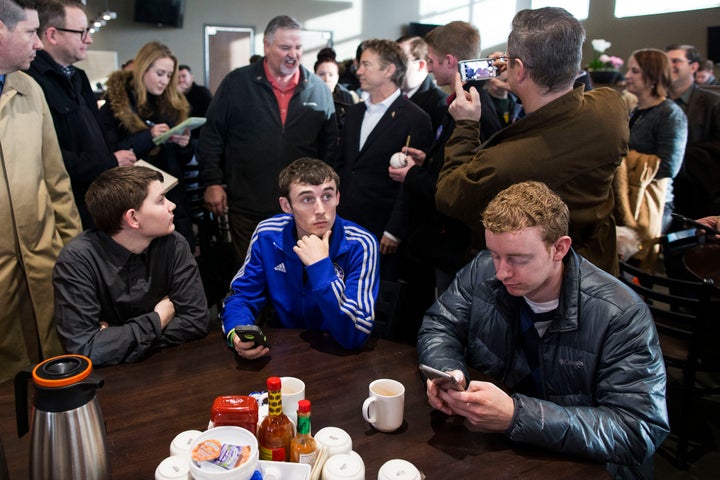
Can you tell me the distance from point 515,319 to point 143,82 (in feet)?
8.99

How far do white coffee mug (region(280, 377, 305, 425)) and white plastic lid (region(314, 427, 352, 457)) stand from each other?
12 centimetres

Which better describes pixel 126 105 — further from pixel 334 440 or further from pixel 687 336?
pixel 687 336

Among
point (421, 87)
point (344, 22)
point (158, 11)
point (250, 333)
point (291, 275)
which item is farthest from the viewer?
point (344, 22)

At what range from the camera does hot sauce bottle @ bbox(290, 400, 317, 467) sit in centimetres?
106

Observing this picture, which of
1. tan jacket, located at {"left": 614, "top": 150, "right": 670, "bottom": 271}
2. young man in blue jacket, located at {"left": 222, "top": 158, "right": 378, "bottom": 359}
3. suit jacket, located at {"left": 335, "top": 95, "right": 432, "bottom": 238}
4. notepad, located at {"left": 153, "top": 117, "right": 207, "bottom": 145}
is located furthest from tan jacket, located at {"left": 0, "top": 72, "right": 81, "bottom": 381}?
tan jacket, located at {"left": 614, "top": 150, "right": 670, "bottom": 271}

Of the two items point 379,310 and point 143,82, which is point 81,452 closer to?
point 379,310

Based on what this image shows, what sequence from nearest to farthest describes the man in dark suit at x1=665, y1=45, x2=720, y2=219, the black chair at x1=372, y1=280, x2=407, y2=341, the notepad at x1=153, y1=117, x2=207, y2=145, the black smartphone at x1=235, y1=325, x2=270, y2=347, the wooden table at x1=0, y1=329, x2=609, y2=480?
the wooden table at x1=0, y1=329, x2=609, y2=480, the black smartphone at x1=235, y1=325, x2=270, y2=347, the black chair at x1=372, y1=280, x2=407, y2=341, the notepad at x1=153, y1=117, x2=207, y2=145, the man in dark suit at x1=665, y1=45, x2=720, y2=219

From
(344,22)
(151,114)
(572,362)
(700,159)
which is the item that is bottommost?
(572,362)

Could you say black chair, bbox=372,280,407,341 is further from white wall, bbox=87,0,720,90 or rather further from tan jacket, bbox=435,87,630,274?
white wall, bbox=87,0,720,90

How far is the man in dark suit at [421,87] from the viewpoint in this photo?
3088 millimetres

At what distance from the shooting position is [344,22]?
10219 millimetres

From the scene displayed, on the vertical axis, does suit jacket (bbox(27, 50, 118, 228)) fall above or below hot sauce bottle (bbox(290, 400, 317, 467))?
above

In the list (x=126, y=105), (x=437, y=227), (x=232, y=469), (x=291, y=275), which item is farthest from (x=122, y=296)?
(x=126, y=105)

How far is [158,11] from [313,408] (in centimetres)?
864
